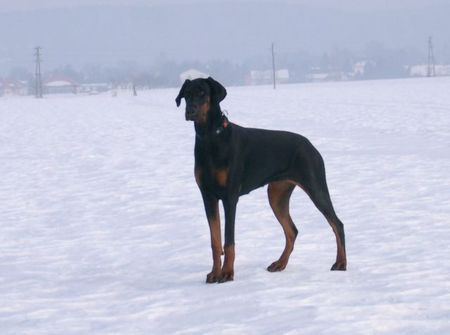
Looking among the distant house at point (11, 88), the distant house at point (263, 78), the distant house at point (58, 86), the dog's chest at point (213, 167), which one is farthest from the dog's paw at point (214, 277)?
the distant house at point (11, 88)

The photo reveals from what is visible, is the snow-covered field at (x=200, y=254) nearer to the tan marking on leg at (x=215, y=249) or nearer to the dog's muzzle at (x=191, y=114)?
the tan marking on leg at (x=215, y=249)

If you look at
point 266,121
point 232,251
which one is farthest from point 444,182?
point 266,121

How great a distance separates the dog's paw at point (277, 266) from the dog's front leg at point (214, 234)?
1.55 feet

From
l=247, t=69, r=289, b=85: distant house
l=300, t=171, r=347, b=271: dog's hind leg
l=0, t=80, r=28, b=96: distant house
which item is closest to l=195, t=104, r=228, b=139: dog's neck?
l=300, t=171, r=347, b=271: dog's hind leg

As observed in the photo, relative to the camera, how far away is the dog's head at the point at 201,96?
21.0ft

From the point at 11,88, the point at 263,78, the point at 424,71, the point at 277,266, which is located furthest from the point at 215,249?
the point at 263,78

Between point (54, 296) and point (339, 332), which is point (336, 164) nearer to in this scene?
point (54, 296)

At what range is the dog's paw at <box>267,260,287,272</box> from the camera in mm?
6852

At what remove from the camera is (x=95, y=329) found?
5457 mm

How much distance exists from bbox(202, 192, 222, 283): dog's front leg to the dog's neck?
17.0 inches

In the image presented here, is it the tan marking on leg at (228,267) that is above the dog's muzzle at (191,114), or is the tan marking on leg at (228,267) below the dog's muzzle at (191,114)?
below

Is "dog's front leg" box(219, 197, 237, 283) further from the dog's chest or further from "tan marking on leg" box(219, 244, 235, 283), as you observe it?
the dog's chest

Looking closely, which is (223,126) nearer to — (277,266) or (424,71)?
(277,266)

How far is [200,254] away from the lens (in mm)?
7793
